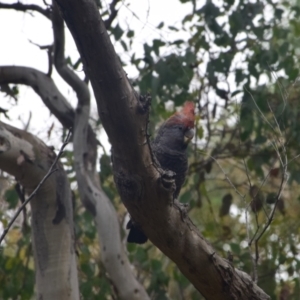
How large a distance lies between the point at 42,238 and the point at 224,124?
2.52m

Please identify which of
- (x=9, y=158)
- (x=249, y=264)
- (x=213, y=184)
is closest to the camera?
(x=9, y=158)

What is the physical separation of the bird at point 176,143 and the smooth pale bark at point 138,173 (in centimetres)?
115

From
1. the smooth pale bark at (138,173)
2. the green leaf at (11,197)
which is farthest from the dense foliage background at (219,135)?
the smooth pale bark at (138,173)

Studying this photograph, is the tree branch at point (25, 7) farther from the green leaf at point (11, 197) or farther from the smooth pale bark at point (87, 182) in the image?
the green leaf at point (11, 197)

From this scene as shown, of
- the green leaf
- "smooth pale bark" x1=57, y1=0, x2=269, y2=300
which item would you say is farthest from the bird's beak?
"smooth pale bark" x1=57, y1=0, x2=269, y2=300

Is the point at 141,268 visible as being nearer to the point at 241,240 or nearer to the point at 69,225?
the point at 241,240

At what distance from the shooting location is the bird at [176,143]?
4.10 meters

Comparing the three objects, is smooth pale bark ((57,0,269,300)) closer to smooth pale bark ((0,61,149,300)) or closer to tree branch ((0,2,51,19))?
smooth pale bark ((0,61,149,300))

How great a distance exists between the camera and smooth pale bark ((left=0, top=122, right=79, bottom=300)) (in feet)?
11.9

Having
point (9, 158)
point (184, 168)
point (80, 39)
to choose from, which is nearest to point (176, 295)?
point (184, 168)

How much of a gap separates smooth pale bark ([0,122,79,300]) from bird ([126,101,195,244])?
66 cm

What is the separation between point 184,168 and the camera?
164 inches

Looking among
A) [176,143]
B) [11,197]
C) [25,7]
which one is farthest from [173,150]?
[25,7]

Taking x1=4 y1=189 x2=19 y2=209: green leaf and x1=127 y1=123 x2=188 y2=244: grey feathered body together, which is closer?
x1=127 y1=123 x2=188 y2=244: grey feathered body
